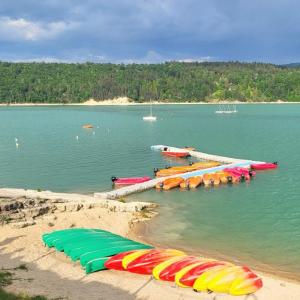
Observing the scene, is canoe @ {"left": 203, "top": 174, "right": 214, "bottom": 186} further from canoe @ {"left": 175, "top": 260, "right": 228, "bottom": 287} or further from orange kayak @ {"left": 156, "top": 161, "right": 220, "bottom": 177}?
canoe @ {"left": 175, "top": 260, "right": 228, "bottom": 287}

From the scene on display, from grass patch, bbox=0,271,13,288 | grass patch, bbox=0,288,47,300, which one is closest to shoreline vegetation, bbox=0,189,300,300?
grass patch, bbox=0,271,13,288

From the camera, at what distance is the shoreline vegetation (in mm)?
19845

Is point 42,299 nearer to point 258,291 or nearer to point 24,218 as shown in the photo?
point 258,291

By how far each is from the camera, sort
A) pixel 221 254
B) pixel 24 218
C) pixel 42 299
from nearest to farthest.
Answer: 1. pixel 42 299
2. pixel 221 254
3. pixel 24 218

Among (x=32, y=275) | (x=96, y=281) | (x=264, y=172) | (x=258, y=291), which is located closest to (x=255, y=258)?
(x=258, y=291)

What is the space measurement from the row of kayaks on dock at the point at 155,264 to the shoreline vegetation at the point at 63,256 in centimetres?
40

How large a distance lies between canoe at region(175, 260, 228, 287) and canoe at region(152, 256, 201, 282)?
1.02ft

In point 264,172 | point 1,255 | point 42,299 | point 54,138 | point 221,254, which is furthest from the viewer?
point 54,138

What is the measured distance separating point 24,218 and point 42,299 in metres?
13.9

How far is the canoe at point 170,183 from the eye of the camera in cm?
4409

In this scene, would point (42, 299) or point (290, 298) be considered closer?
point (42, 299)

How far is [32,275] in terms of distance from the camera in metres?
21.6

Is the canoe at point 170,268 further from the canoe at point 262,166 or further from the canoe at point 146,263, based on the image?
the canoe at point 262,166

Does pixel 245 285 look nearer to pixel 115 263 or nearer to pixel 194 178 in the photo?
pixel 115 263
